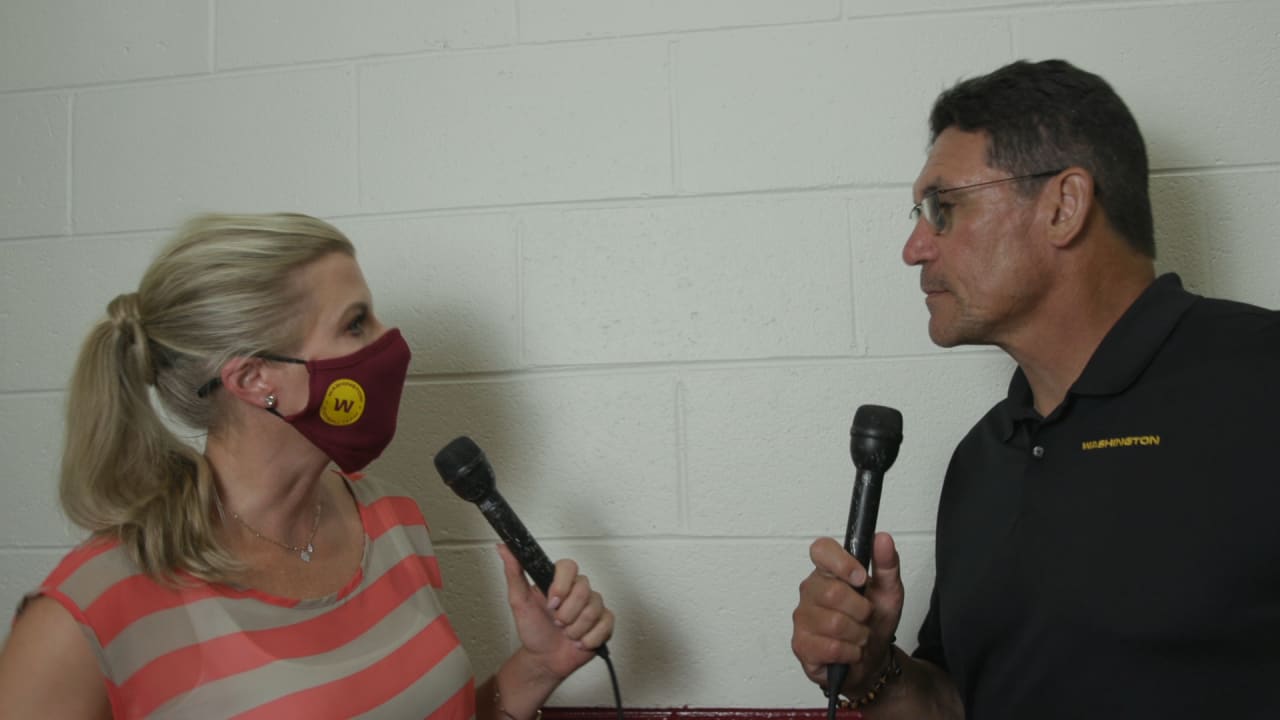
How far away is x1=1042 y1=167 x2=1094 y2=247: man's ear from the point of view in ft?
3.76

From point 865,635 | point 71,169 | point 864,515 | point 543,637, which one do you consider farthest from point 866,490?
point 71,169

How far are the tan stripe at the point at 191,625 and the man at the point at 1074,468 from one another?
63 cm

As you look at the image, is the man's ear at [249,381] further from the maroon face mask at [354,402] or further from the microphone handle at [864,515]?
the microphone handle at [864,515]

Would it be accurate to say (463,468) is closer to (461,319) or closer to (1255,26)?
(461,319)

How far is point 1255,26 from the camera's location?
148cm

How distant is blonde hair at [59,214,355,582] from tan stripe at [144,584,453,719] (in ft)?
0.42

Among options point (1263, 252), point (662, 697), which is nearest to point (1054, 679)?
point (662, 697)

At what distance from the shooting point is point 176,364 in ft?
3.76

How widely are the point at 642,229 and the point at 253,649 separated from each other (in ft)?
2.92

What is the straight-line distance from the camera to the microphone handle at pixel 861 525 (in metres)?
1.01

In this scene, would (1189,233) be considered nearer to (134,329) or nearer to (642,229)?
(642,229)

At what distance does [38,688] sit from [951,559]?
1.12 metres

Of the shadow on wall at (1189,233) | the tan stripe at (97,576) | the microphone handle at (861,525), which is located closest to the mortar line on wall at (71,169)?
the tan stripe at (97,576)

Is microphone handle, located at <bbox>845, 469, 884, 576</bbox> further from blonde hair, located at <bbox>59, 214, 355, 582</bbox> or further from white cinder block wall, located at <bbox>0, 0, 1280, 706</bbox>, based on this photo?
blonde hair, located at <bbox>59, 214, 355, 582</bbox>
